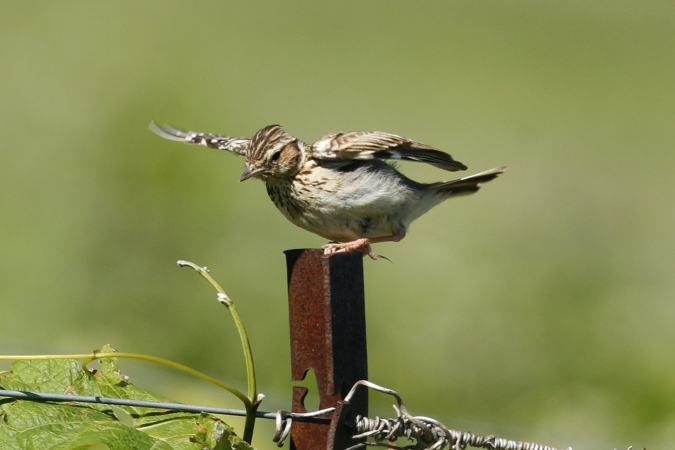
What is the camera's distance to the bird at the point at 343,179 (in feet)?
19.2

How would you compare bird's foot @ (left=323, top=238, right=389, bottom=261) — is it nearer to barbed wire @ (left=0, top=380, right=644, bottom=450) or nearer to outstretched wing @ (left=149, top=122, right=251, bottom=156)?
outstretched wing @ (left=149, top=122, right=251, bottom=156)

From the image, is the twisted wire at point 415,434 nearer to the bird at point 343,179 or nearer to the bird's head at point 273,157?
the bird at point 343,179

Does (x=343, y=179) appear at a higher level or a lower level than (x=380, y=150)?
lower

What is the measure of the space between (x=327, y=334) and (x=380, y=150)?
260 cm

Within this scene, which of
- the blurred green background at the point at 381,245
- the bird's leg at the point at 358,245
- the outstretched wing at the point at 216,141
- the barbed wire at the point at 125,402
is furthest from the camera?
the blurred green background at the point at 381,245

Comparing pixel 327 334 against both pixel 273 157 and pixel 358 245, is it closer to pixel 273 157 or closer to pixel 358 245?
pixel 358 245

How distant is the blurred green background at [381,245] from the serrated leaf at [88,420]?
2.35m

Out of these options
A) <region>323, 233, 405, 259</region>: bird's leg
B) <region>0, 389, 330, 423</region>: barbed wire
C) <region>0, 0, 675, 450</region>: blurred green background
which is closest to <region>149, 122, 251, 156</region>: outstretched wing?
<region>323, 233, 405, 259</region>: bird's leg

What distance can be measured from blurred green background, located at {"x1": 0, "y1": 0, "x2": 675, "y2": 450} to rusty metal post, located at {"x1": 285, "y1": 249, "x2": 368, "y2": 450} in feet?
7.75

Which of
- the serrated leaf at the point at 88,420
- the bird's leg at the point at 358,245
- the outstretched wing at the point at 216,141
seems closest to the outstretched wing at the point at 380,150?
the bird's leg at the point at 358,245

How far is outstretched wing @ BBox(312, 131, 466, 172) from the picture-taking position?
5.88 m

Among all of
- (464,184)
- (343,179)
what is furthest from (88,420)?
(464,184)

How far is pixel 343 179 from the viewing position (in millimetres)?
5988

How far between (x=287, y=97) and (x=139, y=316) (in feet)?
18.3
